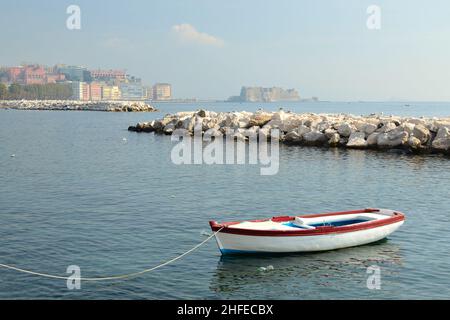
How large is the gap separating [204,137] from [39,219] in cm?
4540

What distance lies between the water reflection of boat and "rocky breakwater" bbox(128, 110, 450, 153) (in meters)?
34.4

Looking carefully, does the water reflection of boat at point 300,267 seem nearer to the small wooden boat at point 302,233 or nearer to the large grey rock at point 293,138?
the small wooden boat at point 302,233

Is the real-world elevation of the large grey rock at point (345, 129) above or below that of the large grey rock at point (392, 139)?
above

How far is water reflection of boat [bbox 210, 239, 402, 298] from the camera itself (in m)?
19.5

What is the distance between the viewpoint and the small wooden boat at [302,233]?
2175 centimetres

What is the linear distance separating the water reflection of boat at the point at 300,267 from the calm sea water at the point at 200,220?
42 mm

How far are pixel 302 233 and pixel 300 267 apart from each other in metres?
1.52

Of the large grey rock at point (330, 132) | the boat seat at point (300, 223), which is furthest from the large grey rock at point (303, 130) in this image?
the boat seat at point (300, 223)

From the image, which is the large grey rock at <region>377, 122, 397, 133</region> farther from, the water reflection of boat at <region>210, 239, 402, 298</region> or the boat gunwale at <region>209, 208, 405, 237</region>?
the water reflection of boat at <region>210, 239, 402, 298</region>

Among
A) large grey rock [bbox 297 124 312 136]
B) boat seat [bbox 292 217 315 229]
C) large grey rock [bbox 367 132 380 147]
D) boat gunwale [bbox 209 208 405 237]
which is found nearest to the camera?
boat gunwale [bbox 209 208 405 237]

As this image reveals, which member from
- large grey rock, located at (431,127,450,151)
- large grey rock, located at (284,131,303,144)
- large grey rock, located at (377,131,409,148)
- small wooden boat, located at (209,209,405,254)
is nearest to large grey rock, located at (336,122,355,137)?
large grey rock, located at (377,131,409,148)

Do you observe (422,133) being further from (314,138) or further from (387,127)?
(314,138)

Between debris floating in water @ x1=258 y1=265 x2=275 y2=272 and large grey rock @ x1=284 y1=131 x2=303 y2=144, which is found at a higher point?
large grey rock @ x1=284 y1=131 x2=303 y2=144
